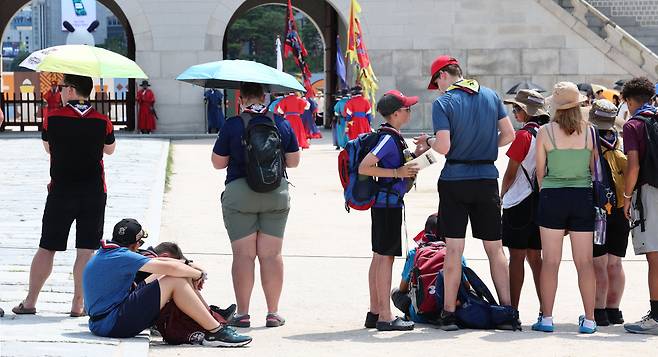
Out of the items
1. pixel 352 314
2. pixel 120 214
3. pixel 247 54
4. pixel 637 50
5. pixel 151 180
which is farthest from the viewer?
pixel 247 54

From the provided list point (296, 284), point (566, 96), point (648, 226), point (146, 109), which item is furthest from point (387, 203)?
point (146, 109)

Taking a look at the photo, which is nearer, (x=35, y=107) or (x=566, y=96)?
(x=566, y=96)

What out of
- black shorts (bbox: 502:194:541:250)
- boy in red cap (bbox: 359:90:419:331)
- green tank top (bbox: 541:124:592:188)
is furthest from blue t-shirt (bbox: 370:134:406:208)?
green tank top (bbox: 541:124:592:188)

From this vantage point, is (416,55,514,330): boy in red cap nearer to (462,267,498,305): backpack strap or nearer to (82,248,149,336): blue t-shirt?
(462,267,498,305): backpack strap

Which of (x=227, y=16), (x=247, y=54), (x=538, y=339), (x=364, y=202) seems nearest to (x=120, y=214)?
(x=364, y=202)

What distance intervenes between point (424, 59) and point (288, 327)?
25284mm

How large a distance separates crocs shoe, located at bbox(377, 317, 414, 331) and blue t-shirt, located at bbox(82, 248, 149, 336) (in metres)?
Answer: 1.73

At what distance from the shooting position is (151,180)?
1830 centimetres

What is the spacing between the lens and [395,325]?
8352mm

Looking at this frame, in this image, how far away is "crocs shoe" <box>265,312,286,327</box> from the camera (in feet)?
28.1

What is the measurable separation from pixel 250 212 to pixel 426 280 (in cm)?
128

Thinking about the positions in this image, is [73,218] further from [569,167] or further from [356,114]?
[356,114]

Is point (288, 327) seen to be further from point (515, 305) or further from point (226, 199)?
point (515, 305)

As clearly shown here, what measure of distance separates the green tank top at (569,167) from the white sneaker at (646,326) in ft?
3.11
